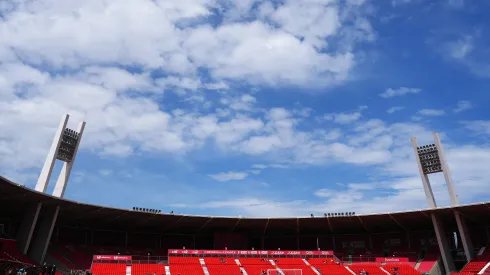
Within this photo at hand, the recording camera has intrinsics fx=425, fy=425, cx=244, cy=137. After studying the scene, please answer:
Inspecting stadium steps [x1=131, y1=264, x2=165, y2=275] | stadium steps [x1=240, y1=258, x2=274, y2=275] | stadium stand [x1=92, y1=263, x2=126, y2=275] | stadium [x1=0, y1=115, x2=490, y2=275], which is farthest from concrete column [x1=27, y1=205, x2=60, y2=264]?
stadium steps [x1=240, y1=258, x2=274, y2=275]

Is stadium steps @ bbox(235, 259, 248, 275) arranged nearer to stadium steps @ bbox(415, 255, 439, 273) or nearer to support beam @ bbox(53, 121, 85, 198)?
stadium steps @ bbox(415, 255, 439, 273)

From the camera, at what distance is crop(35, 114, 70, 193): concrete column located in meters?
53.4

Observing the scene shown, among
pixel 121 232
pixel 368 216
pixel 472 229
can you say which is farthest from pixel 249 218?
pixel 472 229

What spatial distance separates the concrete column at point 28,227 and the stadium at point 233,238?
0.11 m

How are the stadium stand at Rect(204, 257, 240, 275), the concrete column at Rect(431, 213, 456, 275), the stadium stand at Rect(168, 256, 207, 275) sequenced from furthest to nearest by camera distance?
the concrete column at Rect(431, 213, 456, 275), the stadium stand at Rect(204, 257, 240, 275), the stadium stand at Rect(168, 256, 207, 275)

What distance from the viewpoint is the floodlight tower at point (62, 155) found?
54.0 m

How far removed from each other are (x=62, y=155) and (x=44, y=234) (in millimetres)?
12759

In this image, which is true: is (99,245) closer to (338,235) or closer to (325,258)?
(325,258)

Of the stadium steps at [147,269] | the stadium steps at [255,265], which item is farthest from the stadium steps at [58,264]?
the stadium steps at [255,265]

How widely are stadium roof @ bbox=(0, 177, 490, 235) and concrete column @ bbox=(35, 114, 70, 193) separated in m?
4.36

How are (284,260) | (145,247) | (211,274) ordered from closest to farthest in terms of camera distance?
(211,274), (284,260), (145,247)

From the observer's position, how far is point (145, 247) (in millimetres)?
64562

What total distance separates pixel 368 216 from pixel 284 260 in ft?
41.6

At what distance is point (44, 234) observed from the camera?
47.5 m
